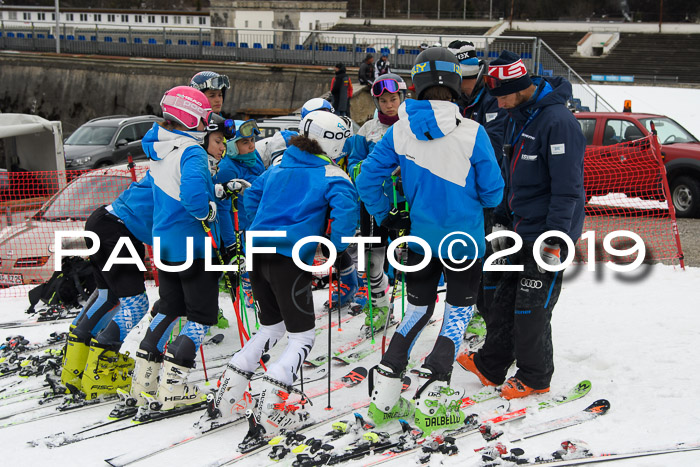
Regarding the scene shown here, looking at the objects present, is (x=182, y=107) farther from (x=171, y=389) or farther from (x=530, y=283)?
(x=530, y=283)

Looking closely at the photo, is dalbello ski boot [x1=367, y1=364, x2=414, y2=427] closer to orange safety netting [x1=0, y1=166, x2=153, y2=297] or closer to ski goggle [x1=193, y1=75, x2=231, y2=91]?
ski goggle [x1=193, y1=75, x2=231, y2=91]

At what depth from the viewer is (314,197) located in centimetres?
423

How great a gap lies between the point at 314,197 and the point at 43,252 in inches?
225

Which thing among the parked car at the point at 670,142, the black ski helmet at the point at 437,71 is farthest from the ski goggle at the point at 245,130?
the parked car at the point at 670,142

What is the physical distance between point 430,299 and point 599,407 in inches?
52.8

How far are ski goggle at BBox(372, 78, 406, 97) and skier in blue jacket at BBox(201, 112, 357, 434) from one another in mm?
1418

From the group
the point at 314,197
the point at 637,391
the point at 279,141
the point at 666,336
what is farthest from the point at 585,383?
the point at 279,141

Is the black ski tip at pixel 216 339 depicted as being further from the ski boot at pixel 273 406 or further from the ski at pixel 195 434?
the ski boot at pixel 273 406

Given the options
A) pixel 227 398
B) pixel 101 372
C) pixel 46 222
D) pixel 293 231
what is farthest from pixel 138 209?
pixel 46 222

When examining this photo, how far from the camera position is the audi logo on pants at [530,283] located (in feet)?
14.7

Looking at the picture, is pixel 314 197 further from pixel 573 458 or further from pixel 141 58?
pixel 141 58

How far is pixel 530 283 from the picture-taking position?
4.50 meters

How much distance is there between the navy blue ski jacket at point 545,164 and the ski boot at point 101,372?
313cm

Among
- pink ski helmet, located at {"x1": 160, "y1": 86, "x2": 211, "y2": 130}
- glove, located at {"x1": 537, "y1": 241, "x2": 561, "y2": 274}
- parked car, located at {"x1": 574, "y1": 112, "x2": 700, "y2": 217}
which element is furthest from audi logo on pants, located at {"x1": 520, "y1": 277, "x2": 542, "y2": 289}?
parked car, located at {"x1": 574, "y1": 112, "x2": 700, "y2": 217}
